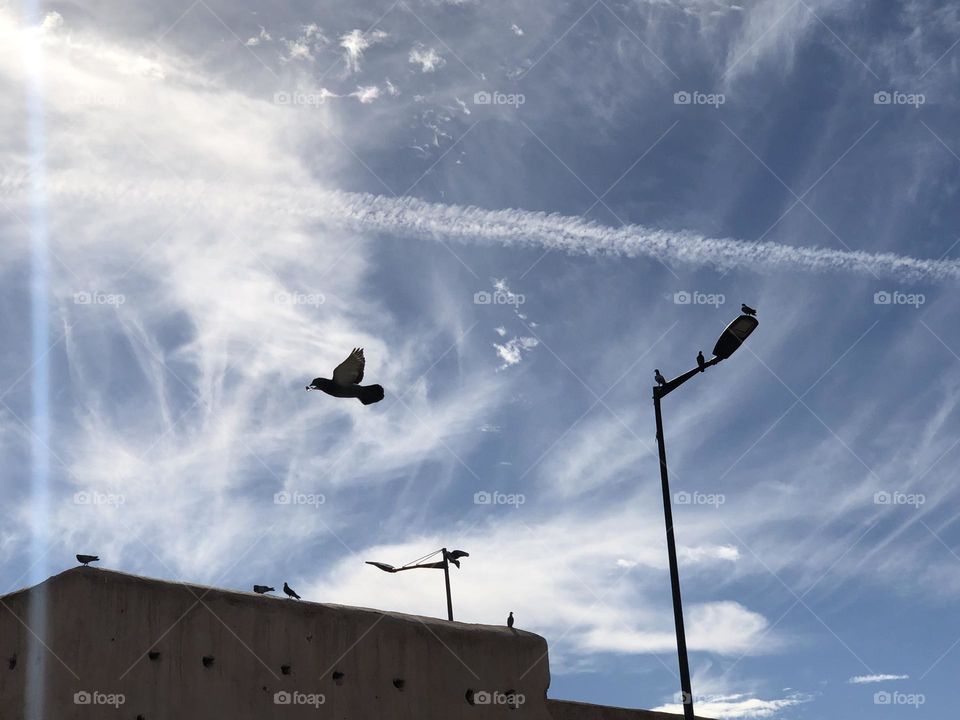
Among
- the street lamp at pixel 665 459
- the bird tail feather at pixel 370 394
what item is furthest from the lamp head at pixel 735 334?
the bird tail feather at pixel 370 394

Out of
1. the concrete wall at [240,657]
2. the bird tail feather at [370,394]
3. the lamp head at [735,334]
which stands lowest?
the concrete wall at [240,657]

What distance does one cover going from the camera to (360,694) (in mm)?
15352

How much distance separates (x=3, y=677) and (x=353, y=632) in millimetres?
4633

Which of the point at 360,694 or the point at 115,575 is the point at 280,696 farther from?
the point at 115,575

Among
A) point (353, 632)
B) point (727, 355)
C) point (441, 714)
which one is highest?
point (727, 355)

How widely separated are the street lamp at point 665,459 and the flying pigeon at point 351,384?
5.08 metres

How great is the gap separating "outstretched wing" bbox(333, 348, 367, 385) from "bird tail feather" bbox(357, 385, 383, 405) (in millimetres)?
198

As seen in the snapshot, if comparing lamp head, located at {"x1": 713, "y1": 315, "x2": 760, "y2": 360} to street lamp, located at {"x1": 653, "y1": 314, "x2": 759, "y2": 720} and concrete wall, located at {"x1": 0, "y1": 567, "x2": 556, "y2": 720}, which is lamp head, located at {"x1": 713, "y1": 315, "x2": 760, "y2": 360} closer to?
street lamp, located at {"x1": 653, "y1": 314, "x2": 759, "y2": 720}

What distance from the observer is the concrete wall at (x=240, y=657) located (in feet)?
42.9

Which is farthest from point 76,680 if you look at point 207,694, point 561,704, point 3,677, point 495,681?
point 561,704

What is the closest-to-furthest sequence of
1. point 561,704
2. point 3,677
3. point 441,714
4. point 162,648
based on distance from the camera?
point 3,677, point 162,648, point 441,714, point 561,704

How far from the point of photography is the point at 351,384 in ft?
56.0

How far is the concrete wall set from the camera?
13086mm

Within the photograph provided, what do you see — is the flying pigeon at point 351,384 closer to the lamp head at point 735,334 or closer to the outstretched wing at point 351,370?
the outstretched wing at point 351,370
